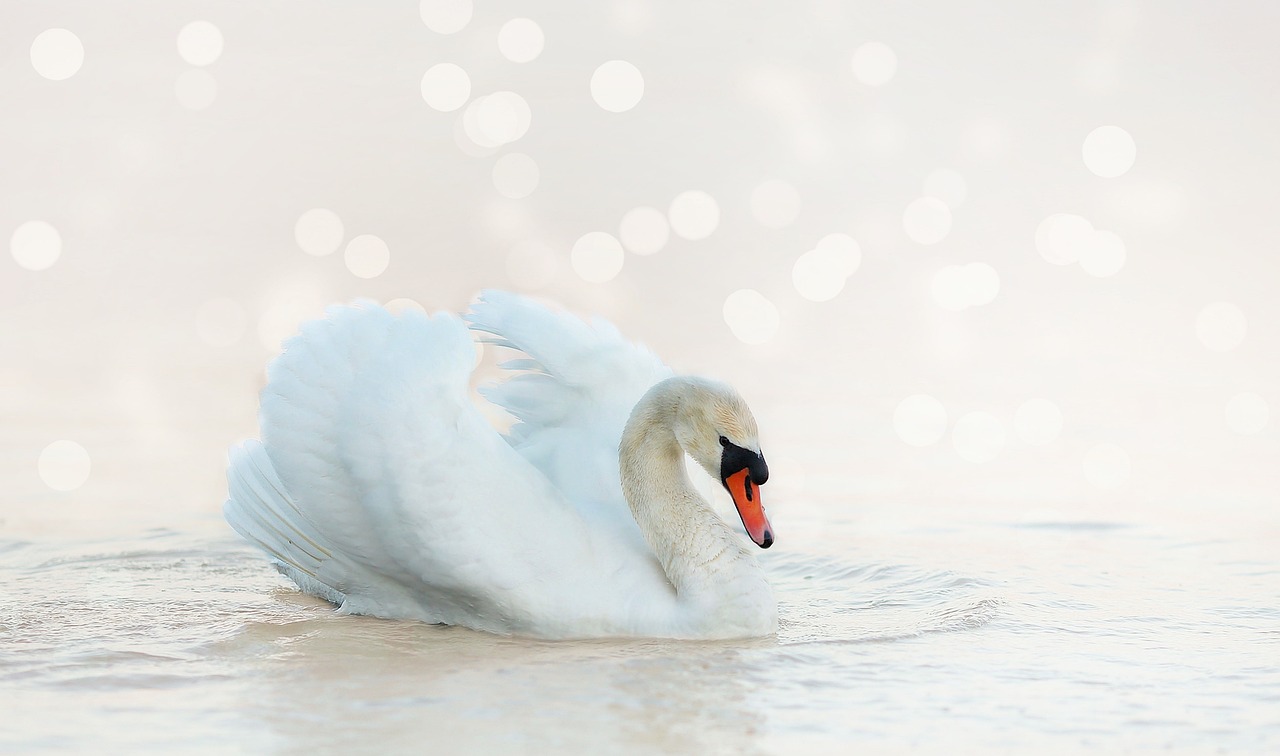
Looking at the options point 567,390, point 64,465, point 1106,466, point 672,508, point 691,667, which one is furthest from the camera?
point 1106,466

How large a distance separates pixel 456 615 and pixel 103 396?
805 cm

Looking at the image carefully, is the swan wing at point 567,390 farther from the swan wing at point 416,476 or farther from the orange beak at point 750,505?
the orange beak at point 750,505

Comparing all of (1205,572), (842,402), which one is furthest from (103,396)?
(1205,572)

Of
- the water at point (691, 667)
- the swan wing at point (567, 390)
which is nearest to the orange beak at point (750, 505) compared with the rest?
the water at point (691, 667)

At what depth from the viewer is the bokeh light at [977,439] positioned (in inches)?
472

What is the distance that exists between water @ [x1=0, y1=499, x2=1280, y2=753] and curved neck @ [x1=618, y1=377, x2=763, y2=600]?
33 cm

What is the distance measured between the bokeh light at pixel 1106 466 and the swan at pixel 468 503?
5.20 meters

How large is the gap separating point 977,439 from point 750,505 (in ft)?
22.1

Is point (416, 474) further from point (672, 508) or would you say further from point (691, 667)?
point (691, 667)

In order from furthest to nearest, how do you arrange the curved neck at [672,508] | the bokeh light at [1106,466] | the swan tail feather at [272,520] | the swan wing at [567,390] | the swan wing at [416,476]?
the bokeh light at [1106,466], the swan wing at [567,390], the swan tail feather at [272,520], the curved neck at [672,508], the swan wing at [416,476]

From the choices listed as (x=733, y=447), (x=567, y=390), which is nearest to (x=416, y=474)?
(x=733, y=447)

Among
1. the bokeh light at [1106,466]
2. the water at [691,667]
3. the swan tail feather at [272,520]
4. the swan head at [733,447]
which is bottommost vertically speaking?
the water at [691,667]

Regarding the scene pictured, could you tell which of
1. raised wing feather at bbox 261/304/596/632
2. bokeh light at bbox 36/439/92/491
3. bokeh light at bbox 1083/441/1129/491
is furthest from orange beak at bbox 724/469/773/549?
bokeh light at bbox 36/439/92/491

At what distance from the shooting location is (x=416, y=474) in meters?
5.97
